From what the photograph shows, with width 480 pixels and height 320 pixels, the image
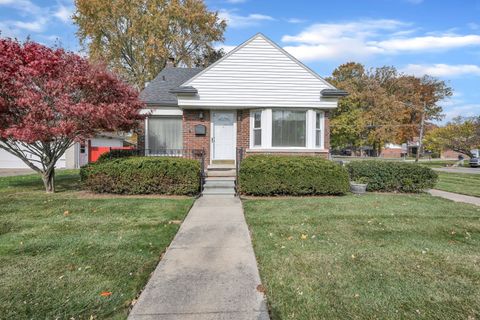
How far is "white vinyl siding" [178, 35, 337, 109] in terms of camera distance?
39.6 ft

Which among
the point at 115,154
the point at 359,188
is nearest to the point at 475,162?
the point at 359,188

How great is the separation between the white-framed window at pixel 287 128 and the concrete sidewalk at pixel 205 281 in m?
6.88

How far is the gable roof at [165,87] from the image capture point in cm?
1322

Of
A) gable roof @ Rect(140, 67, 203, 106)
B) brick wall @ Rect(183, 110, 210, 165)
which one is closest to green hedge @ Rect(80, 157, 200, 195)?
brick wall @ Rect(183, 110, 210, 165)

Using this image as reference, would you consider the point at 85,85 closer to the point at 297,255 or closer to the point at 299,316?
the point at 297,255

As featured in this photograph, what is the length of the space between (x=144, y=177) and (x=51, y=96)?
10.8 ft

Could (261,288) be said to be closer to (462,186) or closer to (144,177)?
(144,177)

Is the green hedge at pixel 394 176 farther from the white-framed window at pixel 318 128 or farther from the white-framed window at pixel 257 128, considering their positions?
the white-framed window at pixel 257 128

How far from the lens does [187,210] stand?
23.4 feet

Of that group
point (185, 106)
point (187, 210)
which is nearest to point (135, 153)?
point (185, 106)

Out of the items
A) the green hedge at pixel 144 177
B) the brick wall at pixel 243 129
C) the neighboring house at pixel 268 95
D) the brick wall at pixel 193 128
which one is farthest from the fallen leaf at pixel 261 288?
the brick wall at pixel 193 128

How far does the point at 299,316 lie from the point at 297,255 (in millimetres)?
1487

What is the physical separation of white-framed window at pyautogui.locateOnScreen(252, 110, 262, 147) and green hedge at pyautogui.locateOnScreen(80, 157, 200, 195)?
3987 mm

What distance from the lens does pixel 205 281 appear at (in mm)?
3486
